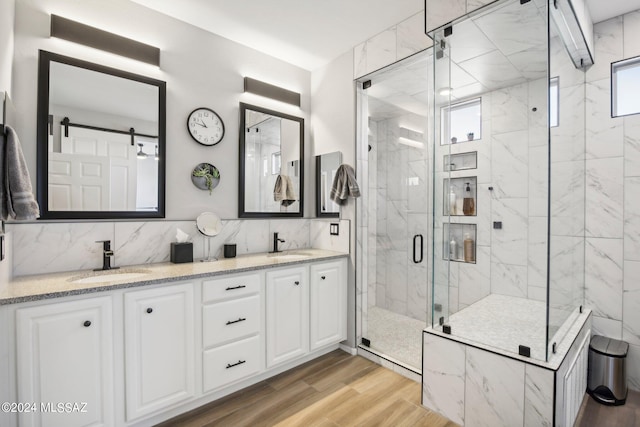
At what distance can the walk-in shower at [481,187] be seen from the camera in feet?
6.10

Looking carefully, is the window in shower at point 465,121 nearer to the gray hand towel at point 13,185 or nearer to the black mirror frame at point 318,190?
the black mirror frame at point 318,190

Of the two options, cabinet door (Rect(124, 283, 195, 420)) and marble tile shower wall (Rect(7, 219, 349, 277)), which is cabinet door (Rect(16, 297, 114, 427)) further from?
marble tile shower wall (Rect(7, 219, 349, 277))

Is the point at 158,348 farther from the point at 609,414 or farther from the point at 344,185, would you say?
the point at 609,414

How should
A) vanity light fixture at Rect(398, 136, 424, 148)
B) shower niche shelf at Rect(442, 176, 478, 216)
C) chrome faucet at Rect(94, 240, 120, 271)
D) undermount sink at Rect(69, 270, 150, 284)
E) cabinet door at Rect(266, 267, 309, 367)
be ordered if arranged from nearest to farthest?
1. undermount sink at Rect(69, 270, 150, 284)
2. chrome faucet at Rect(94, 240, 120, 271)
3. cabinet door at Rect(266, 267, 309, 367)
4. shower niche shelf at Rect(442, 176, 478, 216)
5. vanity light fixture at Rect(398, 136, 424, 148)

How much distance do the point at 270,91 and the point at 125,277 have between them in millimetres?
2126

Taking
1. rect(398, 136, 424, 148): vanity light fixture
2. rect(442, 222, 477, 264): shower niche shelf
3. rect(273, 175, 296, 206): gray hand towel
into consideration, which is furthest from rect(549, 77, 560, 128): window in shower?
rect(273, 175, 296, 206): gray hand towel

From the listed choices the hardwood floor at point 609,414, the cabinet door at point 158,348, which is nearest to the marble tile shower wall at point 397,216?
the hardwood floor at point 609,414

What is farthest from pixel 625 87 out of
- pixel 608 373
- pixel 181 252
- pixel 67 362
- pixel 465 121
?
pixel 67 362

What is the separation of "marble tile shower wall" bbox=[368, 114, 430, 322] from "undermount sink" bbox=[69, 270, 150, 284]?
2.55m

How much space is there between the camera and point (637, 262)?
7.41 feet

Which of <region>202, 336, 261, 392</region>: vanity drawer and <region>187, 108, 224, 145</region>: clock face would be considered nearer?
<region>202, 336, 261, 392</region>: vanity drawer

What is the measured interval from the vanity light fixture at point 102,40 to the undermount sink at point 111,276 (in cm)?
159

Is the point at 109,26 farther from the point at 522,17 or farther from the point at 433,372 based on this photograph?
the point at 433,372

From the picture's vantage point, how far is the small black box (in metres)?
2.34
